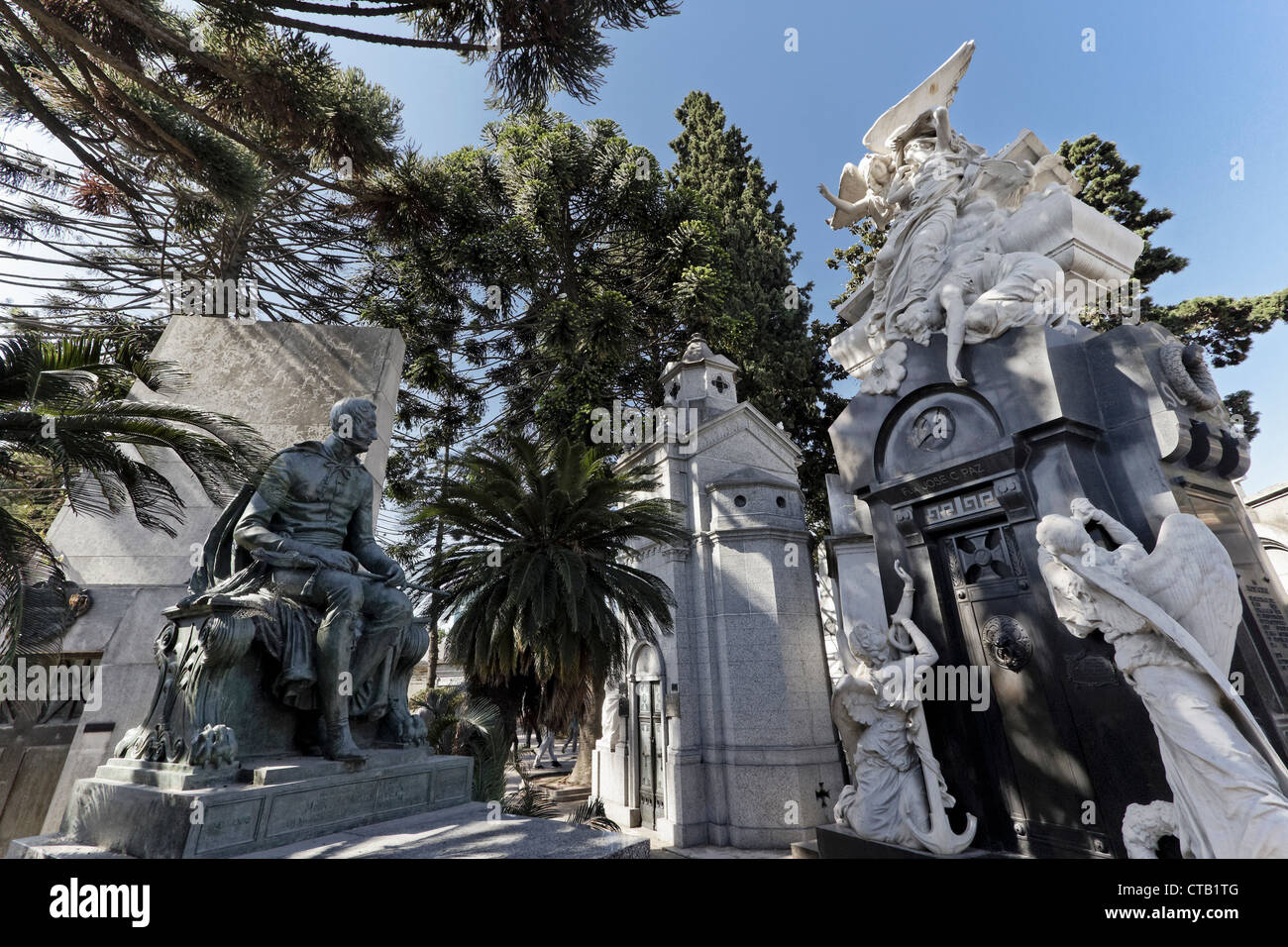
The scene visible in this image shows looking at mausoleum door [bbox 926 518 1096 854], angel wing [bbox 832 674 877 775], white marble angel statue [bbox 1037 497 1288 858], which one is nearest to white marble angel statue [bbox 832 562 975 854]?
angel wing [bbox 832 674 877 775]

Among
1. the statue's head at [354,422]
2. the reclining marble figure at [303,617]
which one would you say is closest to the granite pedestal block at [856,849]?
the reclining marble figure at [303,617]

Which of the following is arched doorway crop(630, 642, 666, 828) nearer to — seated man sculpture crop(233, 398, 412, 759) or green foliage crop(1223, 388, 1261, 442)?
seated man sculpture crop(233, 398, 412, 759)

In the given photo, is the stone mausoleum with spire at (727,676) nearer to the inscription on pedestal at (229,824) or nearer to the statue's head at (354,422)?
the statue's head at (354,422)

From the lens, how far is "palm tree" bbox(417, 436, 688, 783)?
743cm

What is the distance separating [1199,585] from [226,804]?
5.66 metres

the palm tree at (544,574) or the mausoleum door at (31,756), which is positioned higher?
the palm tree at (544,574)

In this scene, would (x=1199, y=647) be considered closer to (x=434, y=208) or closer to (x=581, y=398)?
(x=581, y=398)

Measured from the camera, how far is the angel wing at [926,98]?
7.60 m

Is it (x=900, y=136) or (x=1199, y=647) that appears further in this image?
(x=900, y=136)

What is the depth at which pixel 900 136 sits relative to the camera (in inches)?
301

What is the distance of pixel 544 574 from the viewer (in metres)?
7.59

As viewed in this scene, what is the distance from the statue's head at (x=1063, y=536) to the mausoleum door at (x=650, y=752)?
25.6 feet
